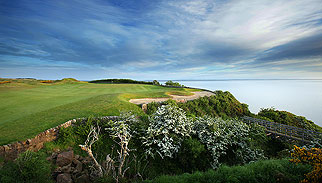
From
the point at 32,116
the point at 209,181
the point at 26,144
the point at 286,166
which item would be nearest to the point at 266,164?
the point at 286,166

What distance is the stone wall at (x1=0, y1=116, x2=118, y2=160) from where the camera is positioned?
6.16 m

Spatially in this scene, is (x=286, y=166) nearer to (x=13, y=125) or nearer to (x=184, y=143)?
(x=184, y=143)

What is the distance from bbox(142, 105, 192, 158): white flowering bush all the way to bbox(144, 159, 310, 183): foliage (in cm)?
207

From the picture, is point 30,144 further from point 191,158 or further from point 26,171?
point 191,158

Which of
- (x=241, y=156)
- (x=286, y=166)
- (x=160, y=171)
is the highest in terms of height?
(x=286, y=166)

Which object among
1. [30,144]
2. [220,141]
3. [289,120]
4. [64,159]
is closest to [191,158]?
[220,141]

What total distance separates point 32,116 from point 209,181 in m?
11.9

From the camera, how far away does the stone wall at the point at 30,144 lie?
6.16 metres

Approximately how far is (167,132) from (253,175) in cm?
411

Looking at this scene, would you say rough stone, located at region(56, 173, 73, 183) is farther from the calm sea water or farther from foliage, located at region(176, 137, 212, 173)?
the calm sea water

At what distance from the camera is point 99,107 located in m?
12.6

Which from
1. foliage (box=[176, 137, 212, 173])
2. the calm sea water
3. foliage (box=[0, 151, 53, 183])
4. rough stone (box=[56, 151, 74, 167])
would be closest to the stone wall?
rough stone (box=[56, 151, 74, 167])

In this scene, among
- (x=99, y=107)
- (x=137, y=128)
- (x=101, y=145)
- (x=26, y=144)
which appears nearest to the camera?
(x=26, y=144)

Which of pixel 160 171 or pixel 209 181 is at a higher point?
pixel 209 181
